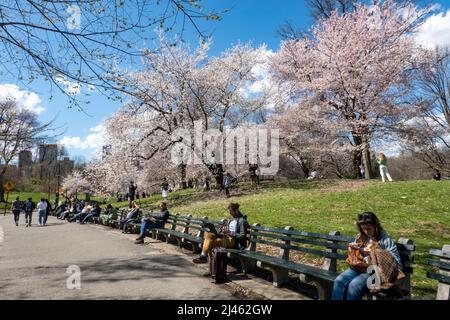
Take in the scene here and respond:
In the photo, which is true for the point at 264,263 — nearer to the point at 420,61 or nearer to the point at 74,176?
the point at 420,61

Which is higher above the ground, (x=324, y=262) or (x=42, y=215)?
(x=324, y=262)

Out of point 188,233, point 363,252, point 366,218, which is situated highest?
point 366,218

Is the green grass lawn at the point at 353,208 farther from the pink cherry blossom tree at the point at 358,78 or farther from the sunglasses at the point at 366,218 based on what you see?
the pink cherry blossom tree at the point at 358,78

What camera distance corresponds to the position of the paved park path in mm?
5656

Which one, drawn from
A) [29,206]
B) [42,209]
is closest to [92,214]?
[42,209]

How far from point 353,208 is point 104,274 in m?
9.16

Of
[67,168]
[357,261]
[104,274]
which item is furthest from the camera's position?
[67,168]

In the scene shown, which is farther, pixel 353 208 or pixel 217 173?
pixel 217 173

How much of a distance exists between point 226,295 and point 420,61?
2351cm

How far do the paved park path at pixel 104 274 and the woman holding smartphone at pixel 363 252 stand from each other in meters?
1.83

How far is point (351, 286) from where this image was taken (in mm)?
4246

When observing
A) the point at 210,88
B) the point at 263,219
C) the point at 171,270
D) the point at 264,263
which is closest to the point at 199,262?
the point at 171,270

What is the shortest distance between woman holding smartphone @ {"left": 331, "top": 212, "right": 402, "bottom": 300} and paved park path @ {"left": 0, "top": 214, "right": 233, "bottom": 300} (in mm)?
1829

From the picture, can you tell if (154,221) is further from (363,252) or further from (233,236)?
(363,252)
